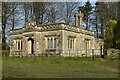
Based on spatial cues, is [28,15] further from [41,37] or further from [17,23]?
[41,37]

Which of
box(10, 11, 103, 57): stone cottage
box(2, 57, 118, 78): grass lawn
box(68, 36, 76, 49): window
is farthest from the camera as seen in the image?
box(68, 36, 76, 49): window

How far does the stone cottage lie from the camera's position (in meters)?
31.4

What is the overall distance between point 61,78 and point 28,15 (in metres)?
36.4

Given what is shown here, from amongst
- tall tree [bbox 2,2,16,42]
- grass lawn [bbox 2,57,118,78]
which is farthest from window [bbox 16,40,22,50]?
grass lawn [bbox 2,57,118,78]

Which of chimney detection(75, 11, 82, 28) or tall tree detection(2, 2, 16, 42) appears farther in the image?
tall tree detection(2, 2, 16, 42)

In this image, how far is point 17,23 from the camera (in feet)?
150

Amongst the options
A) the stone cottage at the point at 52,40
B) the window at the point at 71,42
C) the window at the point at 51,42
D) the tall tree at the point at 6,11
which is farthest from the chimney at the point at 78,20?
the tall tree at the point at 6,11

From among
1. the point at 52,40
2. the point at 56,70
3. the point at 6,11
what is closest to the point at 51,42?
the point at 52,40

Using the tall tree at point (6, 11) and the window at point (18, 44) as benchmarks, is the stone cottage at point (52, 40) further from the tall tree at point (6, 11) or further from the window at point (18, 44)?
the tall tree at point (6, 11)

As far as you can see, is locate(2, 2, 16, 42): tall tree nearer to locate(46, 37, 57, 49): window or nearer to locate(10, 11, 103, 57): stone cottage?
locate(10, 11, 103, 57): stone cottage

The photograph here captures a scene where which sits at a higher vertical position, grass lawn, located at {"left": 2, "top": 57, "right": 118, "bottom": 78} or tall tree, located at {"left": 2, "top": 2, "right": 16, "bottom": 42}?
tall tree, located at {"left": 2, "top": 2, "right": 16, "bottom": 42}

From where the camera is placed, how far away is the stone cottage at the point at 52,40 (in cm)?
3142

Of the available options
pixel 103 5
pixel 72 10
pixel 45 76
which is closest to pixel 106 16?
pixel 103 5

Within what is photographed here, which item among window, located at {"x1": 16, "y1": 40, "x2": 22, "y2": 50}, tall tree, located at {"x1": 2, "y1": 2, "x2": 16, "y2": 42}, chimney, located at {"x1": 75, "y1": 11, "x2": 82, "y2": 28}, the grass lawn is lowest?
the grass lawn
